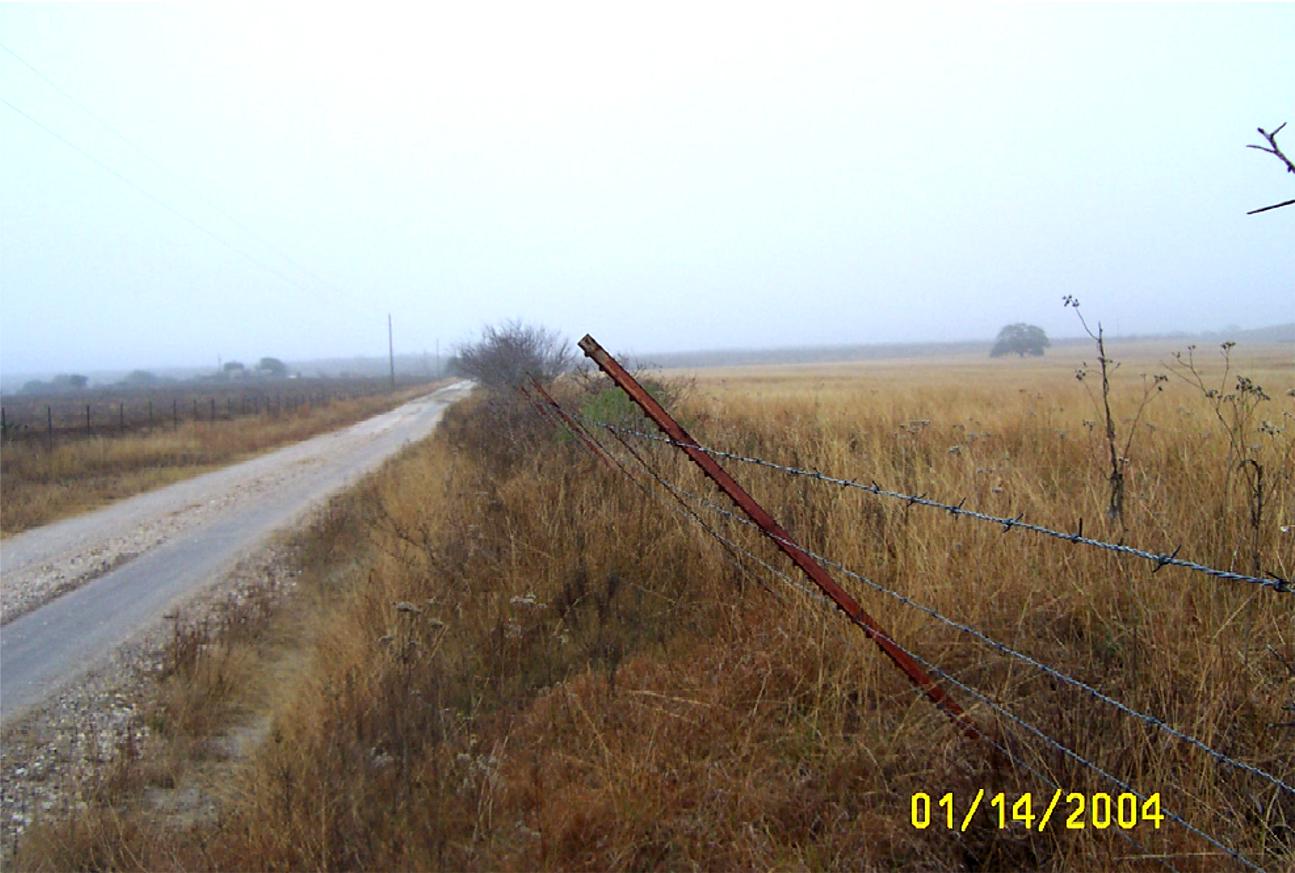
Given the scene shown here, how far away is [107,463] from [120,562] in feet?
38.6

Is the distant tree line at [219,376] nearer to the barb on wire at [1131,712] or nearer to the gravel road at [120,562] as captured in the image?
the gravel road at [120,562]

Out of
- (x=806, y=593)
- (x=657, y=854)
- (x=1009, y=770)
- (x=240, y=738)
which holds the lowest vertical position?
(x=240, y=738)

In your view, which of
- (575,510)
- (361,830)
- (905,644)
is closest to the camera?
(361,830)

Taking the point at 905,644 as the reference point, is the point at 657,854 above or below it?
below

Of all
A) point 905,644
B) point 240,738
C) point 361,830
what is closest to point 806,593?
point 905,644

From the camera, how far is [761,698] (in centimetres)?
375

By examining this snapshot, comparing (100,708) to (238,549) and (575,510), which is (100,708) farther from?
(238,549)

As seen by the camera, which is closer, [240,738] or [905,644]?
[905,644]

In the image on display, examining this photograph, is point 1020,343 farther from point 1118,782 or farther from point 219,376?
point 219,376

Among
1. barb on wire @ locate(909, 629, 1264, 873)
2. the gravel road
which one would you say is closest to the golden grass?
the gravel road

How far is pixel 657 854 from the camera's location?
3102mm

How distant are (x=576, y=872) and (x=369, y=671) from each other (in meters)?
2.23

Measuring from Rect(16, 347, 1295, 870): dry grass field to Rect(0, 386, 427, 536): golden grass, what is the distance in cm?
1016
